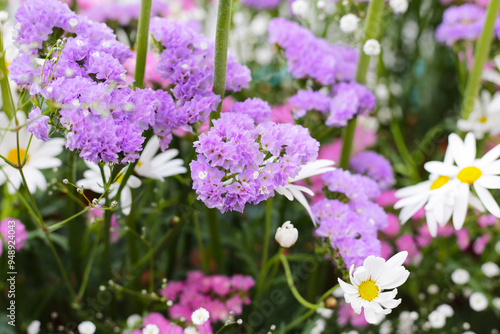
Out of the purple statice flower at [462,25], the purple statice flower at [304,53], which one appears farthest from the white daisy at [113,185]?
the purple statice flower at [462,25]

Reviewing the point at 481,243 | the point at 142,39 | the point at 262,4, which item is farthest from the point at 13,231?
the point at 481,243

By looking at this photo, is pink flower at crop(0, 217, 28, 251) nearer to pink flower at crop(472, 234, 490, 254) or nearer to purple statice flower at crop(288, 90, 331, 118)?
purple statice flower at crop(288, 90, 331, 118)

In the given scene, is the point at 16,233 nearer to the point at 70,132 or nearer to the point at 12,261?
the point at 12,261

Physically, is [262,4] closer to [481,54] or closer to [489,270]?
[481,54]

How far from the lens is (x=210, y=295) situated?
0.73 m

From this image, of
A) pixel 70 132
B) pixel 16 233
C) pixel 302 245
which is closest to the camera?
A: pixel 70 132

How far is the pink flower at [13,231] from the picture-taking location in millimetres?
682

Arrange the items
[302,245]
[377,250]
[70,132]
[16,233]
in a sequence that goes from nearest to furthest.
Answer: [70,132] < [377,250] < [16,233] < [302,245]

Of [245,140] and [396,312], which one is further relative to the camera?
[396,312]

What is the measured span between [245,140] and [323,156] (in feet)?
1.63

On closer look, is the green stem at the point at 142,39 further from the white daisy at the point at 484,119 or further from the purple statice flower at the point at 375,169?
the white daisy at the point at 484,119

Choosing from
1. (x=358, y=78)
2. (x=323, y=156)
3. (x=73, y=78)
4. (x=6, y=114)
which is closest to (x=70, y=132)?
(x=73, y=78)

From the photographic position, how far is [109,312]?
2.53 ft

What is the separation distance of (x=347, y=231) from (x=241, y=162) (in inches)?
6.5
